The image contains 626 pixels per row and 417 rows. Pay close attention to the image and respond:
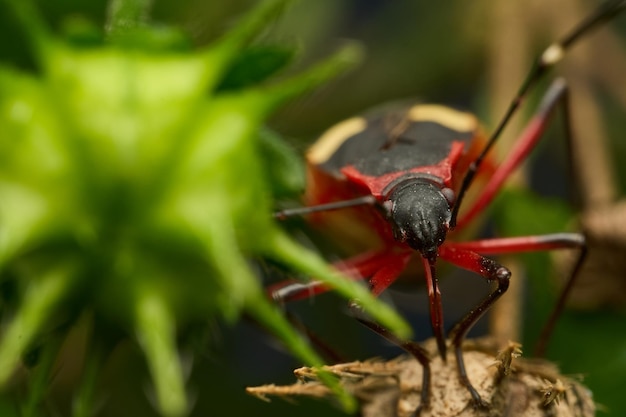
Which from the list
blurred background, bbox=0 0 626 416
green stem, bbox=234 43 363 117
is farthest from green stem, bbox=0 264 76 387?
green stem, bbox=234 43 363 117

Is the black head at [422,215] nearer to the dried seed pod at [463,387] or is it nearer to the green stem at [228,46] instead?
the dried seed pod at [463,387]

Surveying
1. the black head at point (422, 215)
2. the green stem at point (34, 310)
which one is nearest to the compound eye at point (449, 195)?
the black head at point (422, 215)

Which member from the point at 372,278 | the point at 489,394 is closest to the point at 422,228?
the point at 372,278

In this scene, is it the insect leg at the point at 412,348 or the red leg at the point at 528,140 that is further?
the red leg at the point at 528,140

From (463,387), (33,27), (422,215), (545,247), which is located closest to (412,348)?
(463,387)

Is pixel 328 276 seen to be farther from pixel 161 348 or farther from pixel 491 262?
pixel 491 262

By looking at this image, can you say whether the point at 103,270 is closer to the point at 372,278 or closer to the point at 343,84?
the point at 372,278

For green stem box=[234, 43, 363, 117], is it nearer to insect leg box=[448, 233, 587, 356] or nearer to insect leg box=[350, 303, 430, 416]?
insect leg box=[350, 303, 430, 416]

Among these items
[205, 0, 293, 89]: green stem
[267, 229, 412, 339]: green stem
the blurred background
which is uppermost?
[205, 0, 293, 89]: green stem
